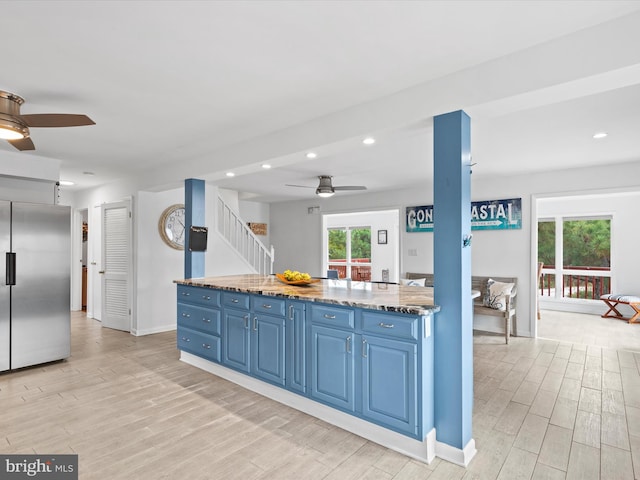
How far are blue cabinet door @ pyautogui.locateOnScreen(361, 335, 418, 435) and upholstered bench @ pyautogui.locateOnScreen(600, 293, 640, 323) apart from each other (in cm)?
628

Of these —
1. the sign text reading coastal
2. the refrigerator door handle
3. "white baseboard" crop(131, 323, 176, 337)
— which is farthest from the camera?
the sign text reading coastal

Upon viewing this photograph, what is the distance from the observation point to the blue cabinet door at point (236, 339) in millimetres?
3383

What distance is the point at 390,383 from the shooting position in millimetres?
2400

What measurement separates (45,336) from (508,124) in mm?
5350

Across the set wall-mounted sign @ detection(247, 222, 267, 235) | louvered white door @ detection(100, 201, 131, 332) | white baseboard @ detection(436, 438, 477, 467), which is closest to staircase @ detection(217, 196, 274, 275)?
louvered white door @ detection(100, 201, 131, 332)

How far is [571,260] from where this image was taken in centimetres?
774

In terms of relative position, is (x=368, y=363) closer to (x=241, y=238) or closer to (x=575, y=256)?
(x=241, y=238)

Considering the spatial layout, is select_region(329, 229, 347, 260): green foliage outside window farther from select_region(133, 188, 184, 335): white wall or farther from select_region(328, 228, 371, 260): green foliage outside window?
select_region(133, 188, 184, 335): white wall

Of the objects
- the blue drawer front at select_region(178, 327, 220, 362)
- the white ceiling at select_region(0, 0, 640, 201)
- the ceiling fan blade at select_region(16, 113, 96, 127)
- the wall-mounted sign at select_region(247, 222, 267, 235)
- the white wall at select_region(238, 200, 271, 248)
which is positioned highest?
the white ceiling at select_region(0, 0, 640, 201)

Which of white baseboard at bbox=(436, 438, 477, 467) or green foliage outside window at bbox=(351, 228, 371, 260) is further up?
green foliage outside window at bbox=(351, 228, 371, 260)

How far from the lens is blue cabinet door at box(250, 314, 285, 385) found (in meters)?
3.07

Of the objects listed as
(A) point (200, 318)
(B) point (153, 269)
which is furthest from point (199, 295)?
(B) point (153, 269)

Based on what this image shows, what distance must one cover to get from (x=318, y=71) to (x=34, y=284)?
3.93 m

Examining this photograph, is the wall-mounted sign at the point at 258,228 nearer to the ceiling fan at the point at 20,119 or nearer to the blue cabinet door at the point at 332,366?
the ceiling fan at the point at 20,119
